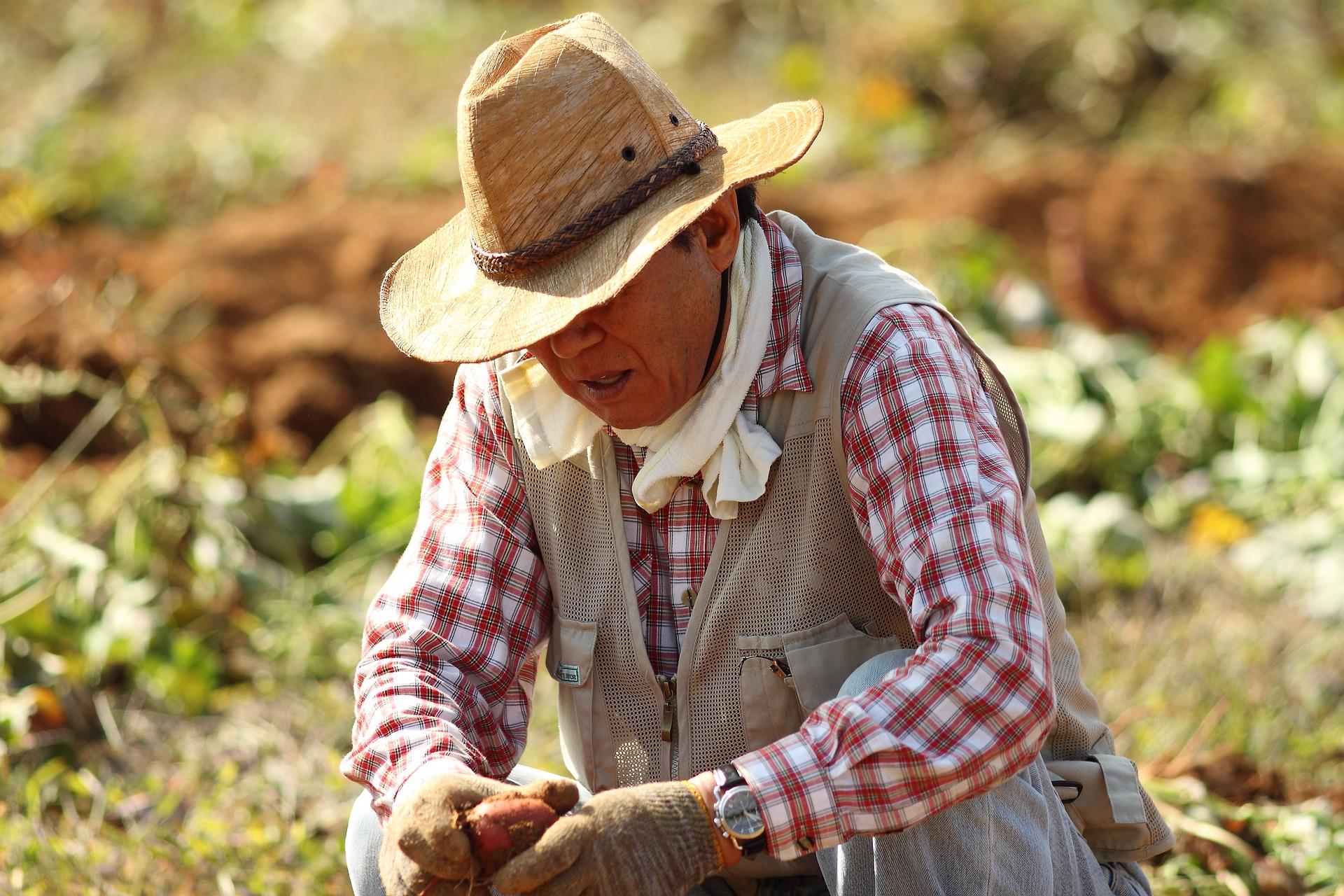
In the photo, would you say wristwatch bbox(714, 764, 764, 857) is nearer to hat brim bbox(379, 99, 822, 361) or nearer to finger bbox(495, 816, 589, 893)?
finger bbox(495, 816, 589, 893)

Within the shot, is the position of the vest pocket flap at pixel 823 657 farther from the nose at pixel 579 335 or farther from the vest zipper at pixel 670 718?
the nose at pixel 579 335

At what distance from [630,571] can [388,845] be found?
50cm

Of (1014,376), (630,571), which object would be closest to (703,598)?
(630,571)

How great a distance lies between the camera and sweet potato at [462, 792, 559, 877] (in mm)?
1623

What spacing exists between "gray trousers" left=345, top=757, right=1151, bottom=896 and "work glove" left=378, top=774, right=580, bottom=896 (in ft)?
1.29

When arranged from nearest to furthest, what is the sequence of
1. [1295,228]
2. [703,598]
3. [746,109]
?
[703,598], [1295,228], [746,109]

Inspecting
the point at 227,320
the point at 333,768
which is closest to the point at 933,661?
the point at 333,768

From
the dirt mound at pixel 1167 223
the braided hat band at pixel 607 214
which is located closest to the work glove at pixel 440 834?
the braided hat band at pixel 607 214

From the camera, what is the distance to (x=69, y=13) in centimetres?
989

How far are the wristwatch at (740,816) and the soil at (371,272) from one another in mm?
2494

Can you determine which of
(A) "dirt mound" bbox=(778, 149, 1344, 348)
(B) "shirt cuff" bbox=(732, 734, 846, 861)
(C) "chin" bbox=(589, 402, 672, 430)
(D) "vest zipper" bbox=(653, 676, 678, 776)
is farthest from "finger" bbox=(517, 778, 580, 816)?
(A) "dirt mound" bbox=(778, 149, 1344, 348)

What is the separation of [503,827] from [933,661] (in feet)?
1.69

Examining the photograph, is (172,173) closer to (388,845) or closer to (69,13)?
(69,13)

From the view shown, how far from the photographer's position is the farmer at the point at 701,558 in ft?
5.27
